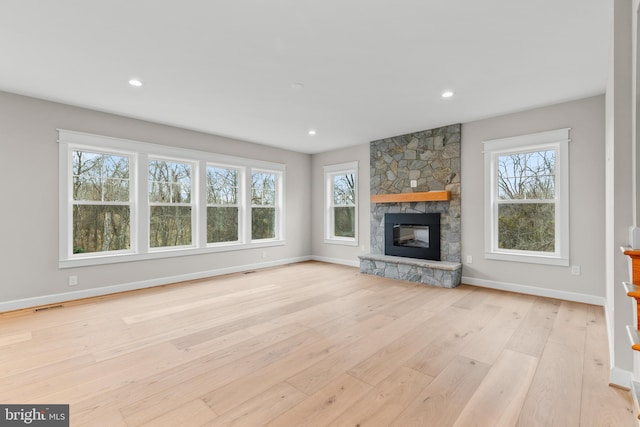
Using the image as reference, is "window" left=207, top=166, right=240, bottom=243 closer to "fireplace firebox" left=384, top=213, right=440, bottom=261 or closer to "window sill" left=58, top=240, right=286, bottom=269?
"window sill" left=58, top=240, right=286, bottom=269

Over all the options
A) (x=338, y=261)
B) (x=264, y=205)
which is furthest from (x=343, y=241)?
(x=264, y=205)

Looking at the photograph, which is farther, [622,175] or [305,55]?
[305,55]

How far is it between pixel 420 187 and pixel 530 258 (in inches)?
76.9

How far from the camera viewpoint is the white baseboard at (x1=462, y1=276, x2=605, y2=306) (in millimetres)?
3641

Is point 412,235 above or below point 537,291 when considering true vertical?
above

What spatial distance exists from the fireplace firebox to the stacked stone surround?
10 cm

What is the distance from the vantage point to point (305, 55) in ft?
8.69

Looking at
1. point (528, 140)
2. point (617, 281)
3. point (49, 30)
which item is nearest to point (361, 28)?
point (49, 30)

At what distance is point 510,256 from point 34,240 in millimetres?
6440

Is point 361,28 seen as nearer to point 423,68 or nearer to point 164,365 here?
point 423,68

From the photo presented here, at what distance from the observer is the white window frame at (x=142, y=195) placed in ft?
12.5

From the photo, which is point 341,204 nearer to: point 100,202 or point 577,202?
point 577,202

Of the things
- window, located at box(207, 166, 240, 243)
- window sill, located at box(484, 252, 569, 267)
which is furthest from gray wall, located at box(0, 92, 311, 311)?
window sill, located at box(484, 252, 569, 267)

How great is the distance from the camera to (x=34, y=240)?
3578 millimetres
